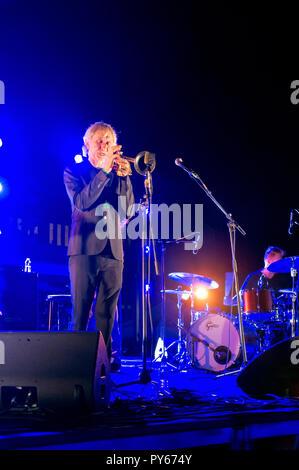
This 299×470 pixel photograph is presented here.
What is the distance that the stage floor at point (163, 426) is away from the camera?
5.70 ft

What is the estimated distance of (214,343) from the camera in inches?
200

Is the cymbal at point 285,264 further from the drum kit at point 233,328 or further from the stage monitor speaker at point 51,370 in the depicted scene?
the stage monitor speaker at point 51,370

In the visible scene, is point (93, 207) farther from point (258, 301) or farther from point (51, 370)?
point (258, 301)

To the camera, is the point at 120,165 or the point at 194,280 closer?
the point at 120,165

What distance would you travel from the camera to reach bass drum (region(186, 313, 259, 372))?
197 inches

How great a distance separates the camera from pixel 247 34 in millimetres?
6480

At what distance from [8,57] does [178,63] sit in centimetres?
273

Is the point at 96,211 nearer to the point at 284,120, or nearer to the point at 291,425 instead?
the point at 291,425

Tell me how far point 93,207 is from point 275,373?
1672 millimetres

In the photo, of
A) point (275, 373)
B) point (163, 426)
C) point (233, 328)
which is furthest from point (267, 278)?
point (163, 426)

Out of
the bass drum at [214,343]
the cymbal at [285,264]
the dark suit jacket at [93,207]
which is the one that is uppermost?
the dark suit jacket at [93,207]

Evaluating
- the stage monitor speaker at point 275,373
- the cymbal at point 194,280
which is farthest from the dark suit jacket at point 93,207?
the cymbal at point 194,280

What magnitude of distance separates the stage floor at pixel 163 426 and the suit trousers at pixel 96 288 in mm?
694

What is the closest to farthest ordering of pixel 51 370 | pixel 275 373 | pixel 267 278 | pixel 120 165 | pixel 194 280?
pixel 51 370, pixel 275 373, pixel 120 165, pixel 194 280, pixel 267 278
